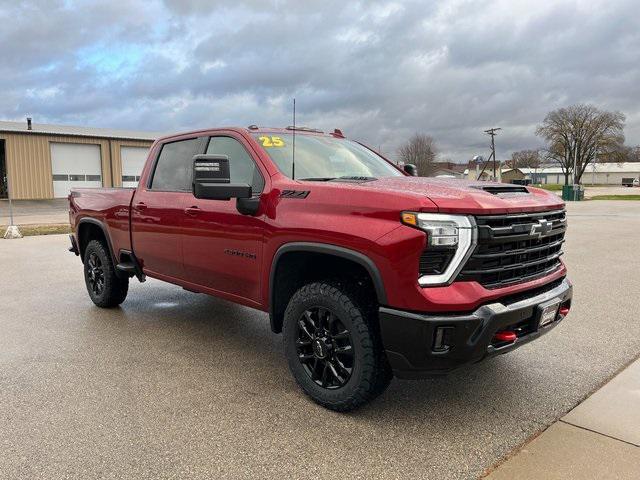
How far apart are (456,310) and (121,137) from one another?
32.1m

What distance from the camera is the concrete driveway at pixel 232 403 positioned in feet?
9.26

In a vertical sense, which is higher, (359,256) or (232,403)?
(359,256)

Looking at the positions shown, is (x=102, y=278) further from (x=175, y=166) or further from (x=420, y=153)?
(x=420, y=153)

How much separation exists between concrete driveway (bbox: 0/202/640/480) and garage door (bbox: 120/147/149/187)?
28.1m

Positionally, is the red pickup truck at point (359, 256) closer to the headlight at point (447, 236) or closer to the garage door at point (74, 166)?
the headlight at point (447, 236)

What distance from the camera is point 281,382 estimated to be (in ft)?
12.8

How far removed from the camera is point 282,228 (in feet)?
11.5

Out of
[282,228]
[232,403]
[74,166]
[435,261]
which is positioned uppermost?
[74,166]

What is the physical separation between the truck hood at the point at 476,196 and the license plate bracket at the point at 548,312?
1.93 ft

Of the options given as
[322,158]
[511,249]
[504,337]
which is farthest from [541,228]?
[322,158]

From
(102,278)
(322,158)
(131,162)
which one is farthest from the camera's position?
(131,162)

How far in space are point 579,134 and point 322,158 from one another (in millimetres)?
76929

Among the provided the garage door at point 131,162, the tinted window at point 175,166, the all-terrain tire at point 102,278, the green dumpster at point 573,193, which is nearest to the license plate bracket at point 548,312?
the tinted window at point 175,166

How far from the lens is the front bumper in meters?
2.83
